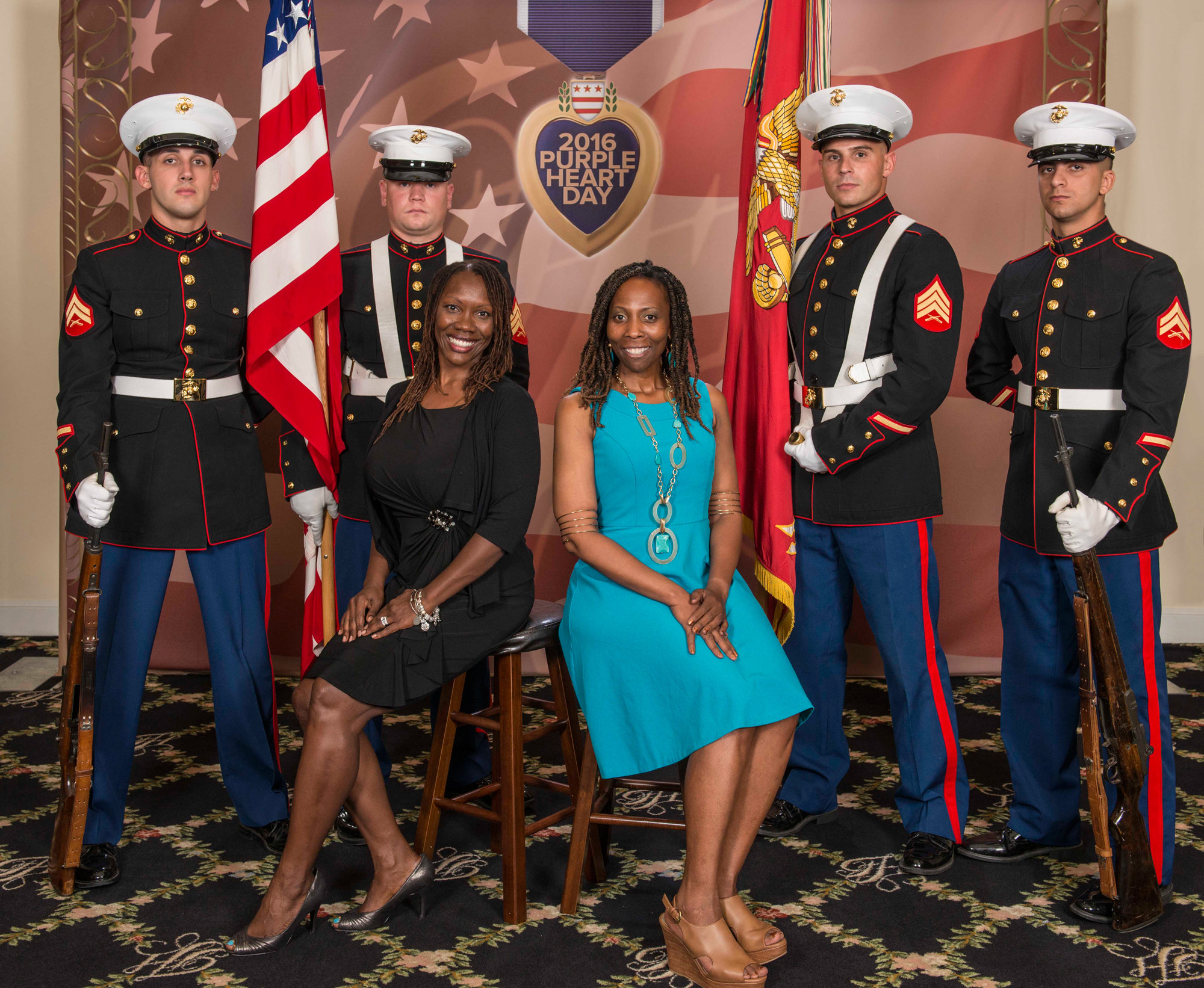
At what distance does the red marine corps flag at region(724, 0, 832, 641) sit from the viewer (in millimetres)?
2646

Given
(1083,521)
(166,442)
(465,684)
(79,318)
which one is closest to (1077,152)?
(1083,521)

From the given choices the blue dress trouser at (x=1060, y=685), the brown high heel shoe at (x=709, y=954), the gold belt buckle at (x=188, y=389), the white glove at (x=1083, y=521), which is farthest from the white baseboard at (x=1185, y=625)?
the gold belt buckle at (x=188, y=389)

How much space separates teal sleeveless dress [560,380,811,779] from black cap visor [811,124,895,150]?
0.72 meters

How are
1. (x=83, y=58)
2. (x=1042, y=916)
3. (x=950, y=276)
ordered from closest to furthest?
(x=1042, y=916) → (x=950, y=276) → (x=83, y=58)

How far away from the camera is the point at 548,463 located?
4.31 m

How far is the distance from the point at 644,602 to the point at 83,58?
3287 millimetres

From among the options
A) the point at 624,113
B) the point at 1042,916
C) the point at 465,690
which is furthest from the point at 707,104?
the point at 1042,916

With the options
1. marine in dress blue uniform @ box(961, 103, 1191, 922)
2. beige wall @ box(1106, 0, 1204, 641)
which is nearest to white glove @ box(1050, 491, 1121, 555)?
marine in dress blue uniform @ box(961, 103, 1191, 922)

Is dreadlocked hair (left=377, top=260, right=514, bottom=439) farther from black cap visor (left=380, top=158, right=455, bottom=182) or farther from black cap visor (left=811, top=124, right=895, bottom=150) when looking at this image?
black cap visor (left=811, top=124, right=895, bottom=150)

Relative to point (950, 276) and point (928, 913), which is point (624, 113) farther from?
point (928, 913)

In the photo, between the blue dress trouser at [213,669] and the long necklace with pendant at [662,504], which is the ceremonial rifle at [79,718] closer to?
the blue dress trouser at [213,669]

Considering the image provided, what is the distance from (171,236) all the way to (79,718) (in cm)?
119

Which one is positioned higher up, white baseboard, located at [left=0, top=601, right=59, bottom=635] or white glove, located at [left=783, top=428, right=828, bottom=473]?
white glove, located at [left=783, top=428, right=828, bottom=473]

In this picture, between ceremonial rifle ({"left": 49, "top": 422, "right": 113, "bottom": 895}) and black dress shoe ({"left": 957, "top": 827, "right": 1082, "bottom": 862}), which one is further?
black dress shoe ({"left": 957, "top": 827, "right": 1082, "bottom": 862})
